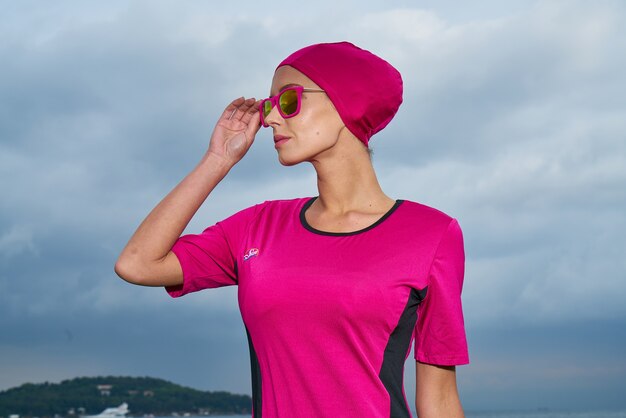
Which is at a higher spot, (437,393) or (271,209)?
(271,209)

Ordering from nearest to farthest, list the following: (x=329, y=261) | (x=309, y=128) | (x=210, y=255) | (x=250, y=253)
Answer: (x=329, y=261) → (x=309, y=128) → (x=250, y=253) → (x=210, y=255)

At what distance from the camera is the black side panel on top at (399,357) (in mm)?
3420

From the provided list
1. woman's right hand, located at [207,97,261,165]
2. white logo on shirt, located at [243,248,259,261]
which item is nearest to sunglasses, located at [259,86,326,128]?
woman's right hand, located at [207,97,261,165]

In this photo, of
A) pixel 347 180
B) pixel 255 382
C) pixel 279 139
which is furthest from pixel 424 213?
pixel 255 382

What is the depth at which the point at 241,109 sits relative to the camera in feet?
13.2

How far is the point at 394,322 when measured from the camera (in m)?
3.42

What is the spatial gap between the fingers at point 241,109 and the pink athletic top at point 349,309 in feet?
1.88

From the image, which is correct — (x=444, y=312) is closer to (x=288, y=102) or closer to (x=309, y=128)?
(x=309, y=128)

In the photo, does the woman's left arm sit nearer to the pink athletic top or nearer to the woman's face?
the pink athletic top

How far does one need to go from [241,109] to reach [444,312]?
4.21ft

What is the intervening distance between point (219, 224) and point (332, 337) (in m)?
0.90

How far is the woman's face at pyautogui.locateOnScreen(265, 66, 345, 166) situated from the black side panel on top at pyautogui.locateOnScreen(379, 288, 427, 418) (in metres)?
0.68

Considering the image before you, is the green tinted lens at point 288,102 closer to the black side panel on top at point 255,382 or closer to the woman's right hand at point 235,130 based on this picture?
the woman's right hand at point 235,130

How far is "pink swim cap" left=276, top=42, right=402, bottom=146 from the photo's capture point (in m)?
3.54
